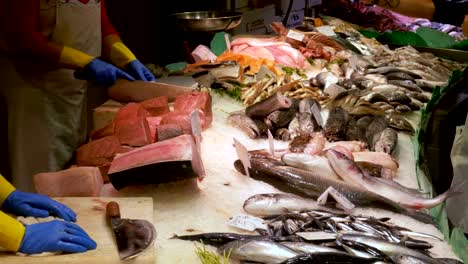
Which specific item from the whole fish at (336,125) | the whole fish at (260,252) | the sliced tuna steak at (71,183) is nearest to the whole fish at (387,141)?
the whole fish at (336,125)

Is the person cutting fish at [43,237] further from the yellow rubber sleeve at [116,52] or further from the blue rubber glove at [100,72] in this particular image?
the yellow rubber sleeve at [116,52]

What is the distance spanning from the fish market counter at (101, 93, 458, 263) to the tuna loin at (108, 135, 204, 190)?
0.37ft

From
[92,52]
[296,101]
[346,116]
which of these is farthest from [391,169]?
[92,52]

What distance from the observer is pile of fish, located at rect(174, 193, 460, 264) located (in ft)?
6.32

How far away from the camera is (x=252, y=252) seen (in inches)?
76.9

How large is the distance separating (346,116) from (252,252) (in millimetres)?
1850

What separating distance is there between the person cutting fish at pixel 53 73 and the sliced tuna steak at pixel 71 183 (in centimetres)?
125

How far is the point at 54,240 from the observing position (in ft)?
6.15

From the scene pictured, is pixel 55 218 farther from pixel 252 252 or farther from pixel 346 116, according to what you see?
pixel 346 116

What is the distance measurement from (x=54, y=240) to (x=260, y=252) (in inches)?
29.1

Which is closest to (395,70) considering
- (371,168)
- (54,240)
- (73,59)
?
(371,168)

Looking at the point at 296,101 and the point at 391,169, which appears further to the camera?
the point at 296,101


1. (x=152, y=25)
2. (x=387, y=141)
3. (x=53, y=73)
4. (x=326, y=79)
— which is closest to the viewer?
(x=387, y=141)

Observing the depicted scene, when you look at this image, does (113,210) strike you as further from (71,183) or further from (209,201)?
(209,201)
